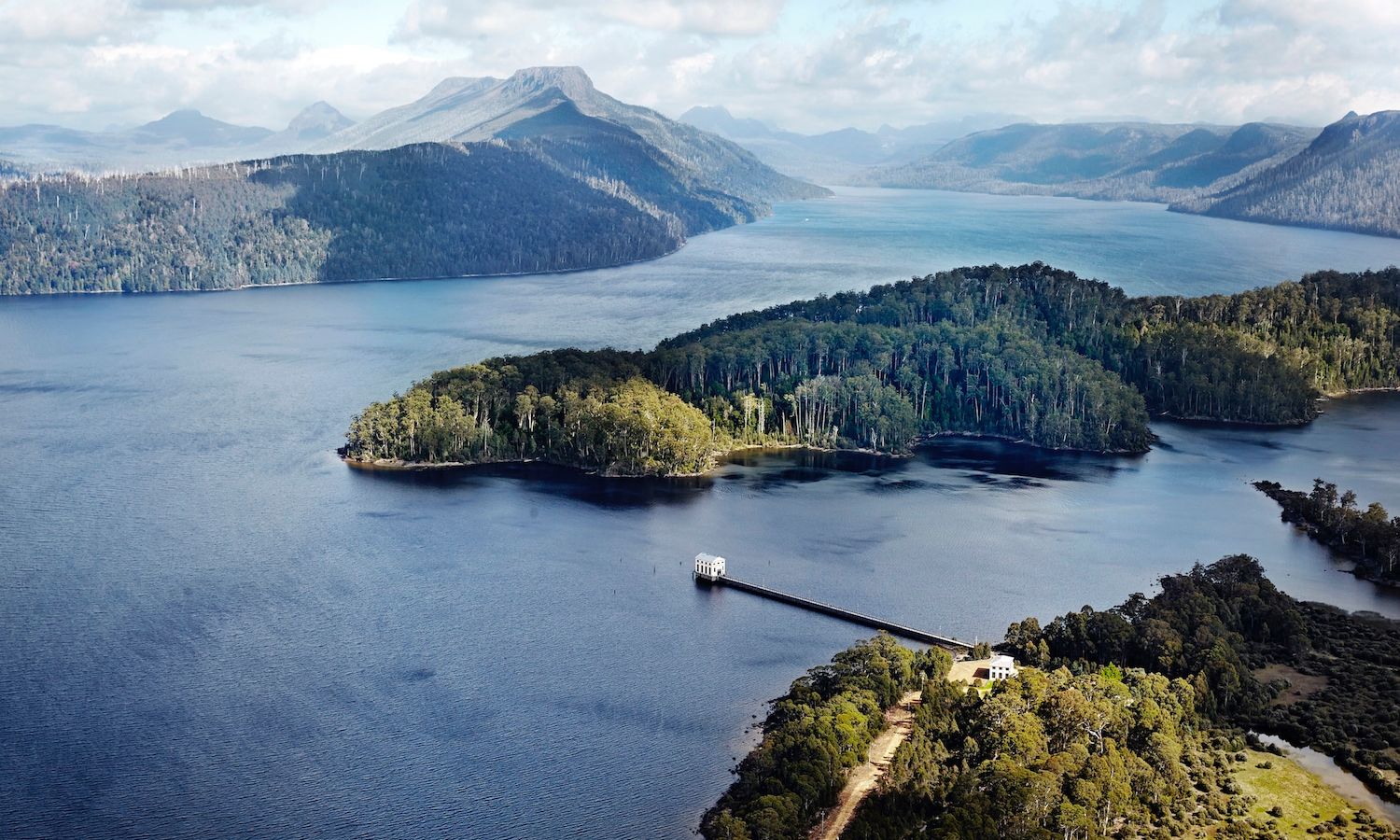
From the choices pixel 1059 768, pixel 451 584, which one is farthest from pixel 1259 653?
pixel 451 584

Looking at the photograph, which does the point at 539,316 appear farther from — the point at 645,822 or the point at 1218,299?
the point at 645,822

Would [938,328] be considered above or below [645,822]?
above

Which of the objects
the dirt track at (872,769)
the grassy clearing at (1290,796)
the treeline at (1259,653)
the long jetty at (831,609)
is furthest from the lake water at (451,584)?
the grassy clearing at (1290,796)

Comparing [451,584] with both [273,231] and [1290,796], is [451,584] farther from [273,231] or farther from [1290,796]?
[273,231]

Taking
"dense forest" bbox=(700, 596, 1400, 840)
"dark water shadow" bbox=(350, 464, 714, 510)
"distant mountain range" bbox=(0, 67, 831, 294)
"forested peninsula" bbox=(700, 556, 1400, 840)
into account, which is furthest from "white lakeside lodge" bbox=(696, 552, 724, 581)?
"distant mountain range" bbox=(0, 67, 831, 294)

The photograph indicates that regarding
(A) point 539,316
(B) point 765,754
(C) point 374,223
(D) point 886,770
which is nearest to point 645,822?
(B) point 765,754
